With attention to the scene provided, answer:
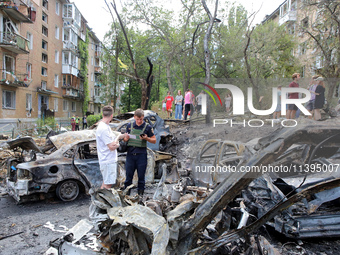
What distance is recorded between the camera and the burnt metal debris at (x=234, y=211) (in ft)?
6.73

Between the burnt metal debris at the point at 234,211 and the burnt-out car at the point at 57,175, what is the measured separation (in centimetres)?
304

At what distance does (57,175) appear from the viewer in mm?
5410

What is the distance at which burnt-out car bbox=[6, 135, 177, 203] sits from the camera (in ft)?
17.0

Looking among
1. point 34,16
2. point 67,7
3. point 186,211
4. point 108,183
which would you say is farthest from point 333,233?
point 67,7

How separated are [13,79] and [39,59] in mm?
6550

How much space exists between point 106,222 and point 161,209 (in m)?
0.57

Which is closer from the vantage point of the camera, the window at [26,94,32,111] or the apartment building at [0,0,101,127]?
the apartment building at [0,0,101,127]

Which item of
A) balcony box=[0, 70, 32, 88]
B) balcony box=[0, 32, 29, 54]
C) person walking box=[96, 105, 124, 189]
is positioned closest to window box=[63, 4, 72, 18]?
balcony box=[0, 32, 29, 54]

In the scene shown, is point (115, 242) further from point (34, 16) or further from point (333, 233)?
point (34, 16)

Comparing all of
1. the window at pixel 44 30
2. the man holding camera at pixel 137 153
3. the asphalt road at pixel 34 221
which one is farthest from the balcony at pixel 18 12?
the man holding camera at pixel 137 153

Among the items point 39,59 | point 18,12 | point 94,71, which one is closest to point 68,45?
point 39,59

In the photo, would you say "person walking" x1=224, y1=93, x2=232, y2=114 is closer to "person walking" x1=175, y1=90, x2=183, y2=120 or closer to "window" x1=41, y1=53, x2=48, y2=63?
"person walking" x1=175, y1=90, x2=183, y2=120

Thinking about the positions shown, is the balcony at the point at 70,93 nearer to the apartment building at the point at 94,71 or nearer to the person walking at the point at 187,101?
the apartment building at the point at 94,71

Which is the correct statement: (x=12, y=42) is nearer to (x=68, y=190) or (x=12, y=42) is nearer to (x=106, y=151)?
(x=68, y=190)
